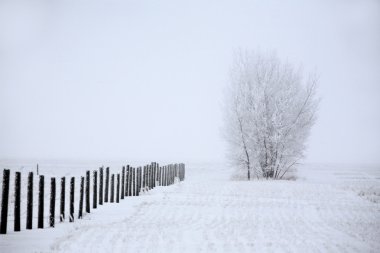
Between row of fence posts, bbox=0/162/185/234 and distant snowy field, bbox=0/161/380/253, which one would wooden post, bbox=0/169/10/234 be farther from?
distant snowy field, bbox=0/161/380/253

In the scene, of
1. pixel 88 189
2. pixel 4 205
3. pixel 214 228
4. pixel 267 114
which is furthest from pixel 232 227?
pixel 267 114

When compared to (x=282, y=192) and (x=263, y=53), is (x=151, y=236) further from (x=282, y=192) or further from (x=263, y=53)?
(x=263, y=53)

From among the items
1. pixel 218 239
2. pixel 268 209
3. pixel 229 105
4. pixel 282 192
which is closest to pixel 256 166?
pixel 229 105

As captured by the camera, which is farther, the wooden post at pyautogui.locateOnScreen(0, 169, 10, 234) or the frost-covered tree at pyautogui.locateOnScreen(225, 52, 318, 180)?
the frost-covered tree at pyautogui.locateOnScreen(225, 52, 318, 180)

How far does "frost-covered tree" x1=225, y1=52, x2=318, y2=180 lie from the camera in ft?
100

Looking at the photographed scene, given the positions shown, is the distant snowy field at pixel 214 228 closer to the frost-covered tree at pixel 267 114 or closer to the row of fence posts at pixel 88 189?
the row of fence posts at pixel 88 189

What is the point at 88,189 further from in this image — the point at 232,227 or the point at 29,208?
the point at 232,227

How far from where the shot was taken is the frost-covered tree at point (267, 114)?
100 ft

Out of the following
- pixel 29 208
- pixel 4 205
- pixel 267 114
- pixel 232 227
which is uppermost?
pixel 267 114

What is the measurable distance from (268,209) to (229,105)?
19092 mm

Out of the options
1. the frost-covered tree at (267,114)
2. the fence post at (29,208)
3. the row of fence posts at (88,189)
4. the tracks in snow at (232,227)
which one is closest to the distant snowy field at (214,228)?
the tracks in snow at (232,227)

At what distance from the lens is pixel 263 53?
3284cm

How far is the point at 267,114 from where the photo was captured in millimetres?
30953

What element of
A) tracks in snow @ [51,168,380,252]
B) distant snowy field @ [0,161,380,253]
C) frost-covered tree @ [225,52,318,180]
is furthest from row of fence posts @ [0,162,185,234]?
frost-covered tree @ [225,52,318,180]
